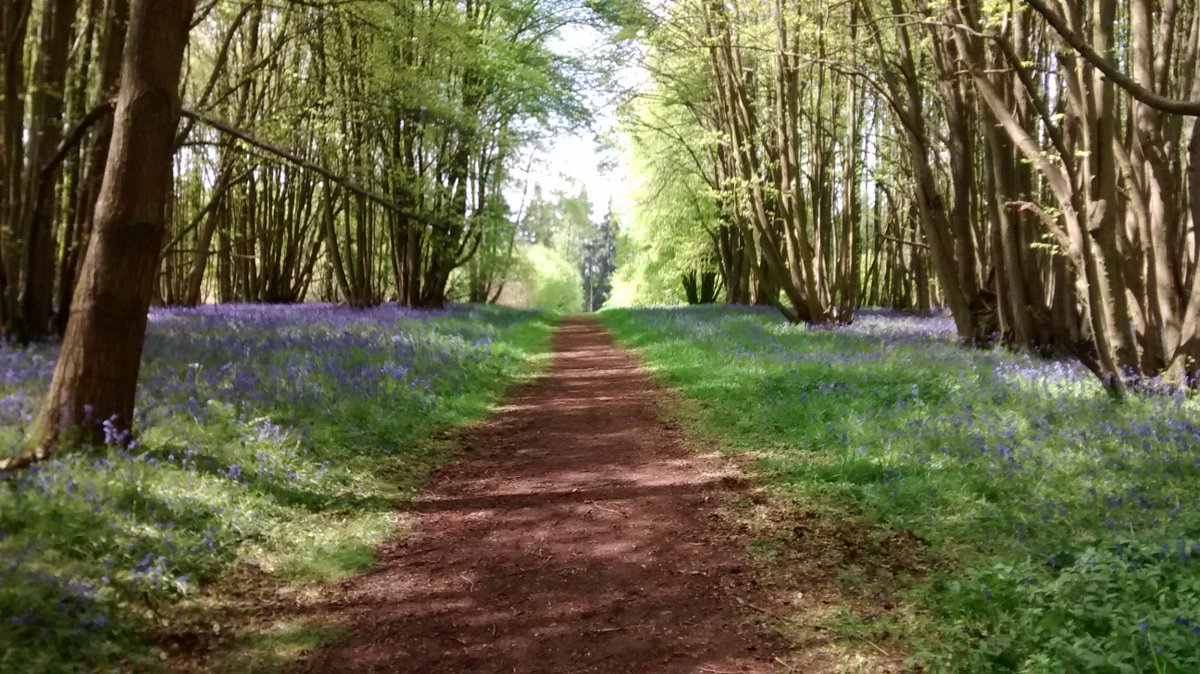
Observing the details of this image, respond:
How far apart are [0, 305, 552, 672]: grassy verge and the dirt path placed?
40 cm

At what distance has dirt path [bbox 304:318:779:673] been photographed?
3.54 metres

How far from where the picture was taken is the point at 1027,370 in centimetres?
945

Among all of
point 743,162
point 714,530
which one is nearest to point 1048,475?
point 714,530

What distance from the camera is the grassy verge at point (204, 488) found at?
133 inches

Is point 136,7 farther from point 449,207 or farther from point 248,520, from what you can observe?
point 449,207

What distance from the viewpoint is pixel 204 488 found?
16.1ft

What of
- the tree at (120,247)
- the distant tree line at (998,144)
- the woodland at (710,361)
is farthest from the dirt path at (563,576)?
the distant tree line at (998,144)

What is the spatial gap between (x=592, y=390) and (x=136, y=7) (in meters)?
8.08

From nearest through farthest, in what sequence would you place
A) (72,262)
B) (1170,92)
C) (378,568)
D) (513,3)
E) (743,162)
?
1. (378,568)
2. (72,262)
3. (1170,92)
4. (743,162)
5. (513,3)

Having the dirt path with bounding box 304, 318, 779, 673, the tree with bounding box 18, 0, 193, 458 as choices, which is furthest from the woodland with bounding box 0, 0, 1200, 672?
the dirt path with bounding box 304, 318, 779, 673

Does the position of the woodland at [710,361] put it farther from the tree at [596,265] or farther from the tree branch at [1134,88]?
the tree at [596,265]

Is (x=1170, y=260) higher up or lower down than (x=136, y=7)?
lower down

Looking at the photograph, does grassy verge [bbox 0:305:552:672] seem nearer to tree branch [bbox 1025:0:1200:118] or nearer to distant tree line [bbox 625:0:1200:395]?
tree branch [bbox 1025:0:1200:118]

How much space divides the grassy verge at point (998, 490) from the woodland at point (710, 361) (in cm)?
3
